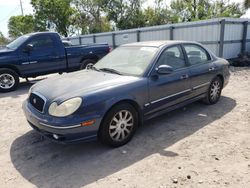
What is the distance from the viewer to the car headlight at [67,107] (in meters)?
3.36

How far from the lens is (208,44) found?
11820 mm

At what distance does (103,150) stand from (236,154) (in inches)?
78.0

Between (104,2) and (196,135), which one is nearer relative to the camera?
(196,135)

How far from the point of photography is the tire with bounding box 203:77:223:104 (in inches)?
221

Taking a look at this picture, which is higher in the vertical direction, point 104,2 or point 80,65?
point 104,2

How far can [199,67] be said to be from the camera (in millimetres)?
5152

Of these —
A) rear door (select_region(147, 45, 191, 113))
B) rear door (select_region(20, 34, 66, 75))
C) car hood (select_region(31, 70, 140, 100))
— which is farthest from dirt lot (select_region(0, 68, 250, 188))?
rear door (select_region(20, 34, 66, 75))

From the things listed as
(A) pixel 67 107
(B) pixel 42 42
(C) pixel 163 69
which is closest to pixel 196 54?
(C) pixel 163 69

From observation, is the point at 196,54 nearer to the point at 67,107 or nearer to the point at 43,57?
the point at 67,107

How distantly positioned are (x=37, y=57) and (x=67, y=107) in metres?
5.86

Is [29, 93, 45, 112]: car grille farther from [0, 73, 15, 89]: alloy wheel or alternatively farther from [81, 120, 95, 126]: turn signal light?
[0, 73, 15, 89]: alloy wheel

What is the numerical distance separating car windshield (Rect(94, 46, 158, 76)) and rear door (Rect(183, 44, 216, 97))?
3.31 ft

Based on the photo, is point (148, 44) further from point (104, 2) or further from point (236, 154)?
point (104, 2)

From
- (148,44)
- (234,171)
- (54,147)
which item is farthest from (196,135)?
(54,147)
